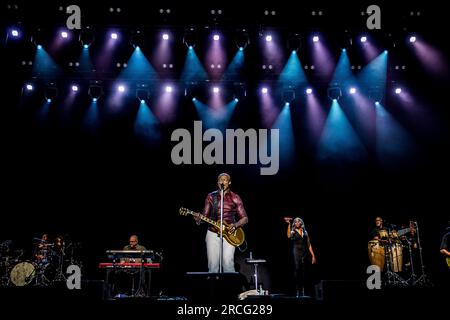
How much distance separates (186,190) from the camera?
1157 cm

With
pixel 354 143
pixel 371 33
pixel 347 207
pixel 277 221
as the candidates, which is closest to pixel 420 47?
pixel 371 33

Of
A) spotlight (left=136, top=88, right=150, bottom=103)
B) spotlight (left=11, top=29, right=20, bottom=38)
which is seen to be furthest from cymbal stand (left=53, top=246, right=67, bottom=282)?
spotlight (left=11, top=29, right=20, bottom=38)

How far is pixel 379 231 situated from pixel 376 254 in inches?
20.1

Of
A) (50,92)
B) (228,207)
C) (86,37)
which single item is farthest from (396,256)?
(50,92)

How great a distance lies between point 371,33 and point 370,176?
11.2ft

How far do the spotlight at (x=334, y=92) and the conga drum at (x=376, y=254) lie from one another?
3.30 metres

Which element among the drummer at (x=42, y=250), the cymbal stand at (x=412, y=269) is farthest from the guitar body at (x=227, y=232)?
the cymbal stand at (x=412, y=269)

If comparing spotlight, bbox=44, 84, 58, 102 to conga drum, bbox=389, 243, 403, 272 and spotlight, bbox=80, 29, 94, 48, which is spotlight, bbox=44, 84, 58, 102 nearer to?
spotlight, bbox=80, 29, 94, 48

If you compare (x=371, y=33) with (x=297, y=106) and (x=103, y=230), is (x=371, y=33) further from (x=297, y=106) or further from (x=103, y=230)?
(x=103, y=230)

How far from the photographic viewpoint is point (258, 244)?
11336 millimetres

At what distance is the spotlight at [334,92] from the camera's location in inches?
442

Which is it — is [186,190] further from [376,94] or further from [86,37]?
[376,94]
